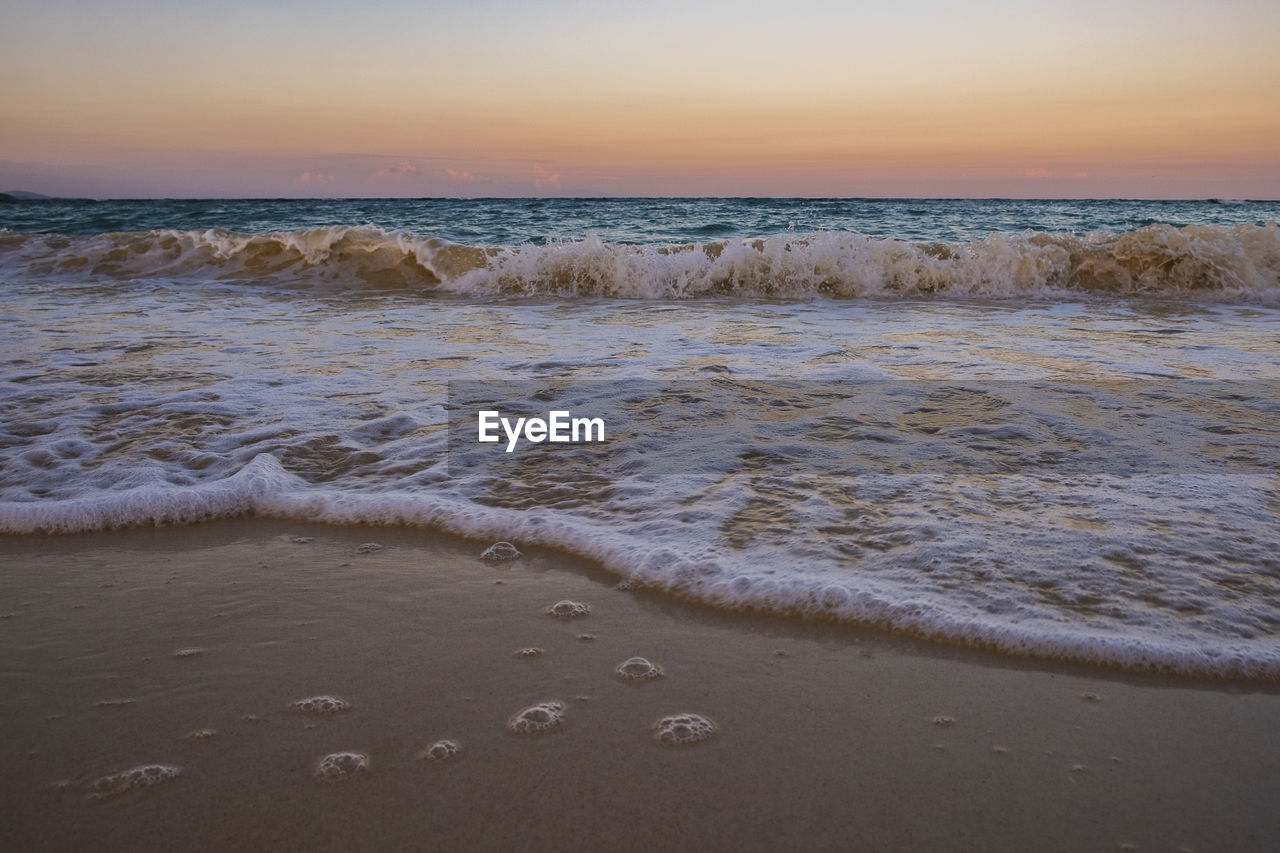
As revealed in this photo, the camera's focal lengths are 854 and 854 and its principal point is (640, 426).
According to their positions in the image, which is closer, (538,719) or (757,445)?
(538,719)

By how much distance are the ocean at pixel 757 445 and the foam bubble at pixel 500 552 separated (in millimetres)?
90

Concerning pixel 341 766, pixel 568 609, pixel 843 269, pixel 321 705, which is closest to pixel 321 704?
pixel 321 705

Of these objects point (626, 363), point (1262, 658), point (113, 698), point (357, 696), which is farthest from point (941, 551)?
point (626, 363)

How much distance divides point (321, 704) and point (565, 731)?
1.73 ft

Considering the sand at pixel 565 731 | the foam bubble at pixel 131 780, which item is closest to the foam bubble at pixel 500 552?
the sand at pixel 565 731

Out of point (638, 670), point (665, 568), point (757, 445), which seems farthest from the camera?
point (757, 445)

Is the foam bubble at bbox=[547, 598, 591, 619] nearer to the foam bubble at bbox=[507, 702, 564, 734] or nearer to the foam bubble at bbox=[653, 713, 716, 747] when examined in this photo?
the foam bubble at bbox=[507, 702, 564, 734]

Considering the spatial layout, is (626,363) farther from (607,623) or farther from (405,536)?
(607,623)

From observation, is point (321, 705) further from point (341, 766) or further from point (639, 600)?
point (639, 600)

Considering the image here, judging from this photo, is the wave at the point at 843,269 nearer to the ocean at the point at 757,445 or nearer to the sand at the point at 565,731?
the ocean at the point at 757,445

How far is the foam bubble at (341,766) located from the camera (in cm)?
158

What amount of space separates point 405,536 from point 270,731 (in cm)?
109

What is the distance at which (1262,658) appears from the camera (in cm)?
194

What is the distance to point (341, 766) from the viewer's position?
1.60m
